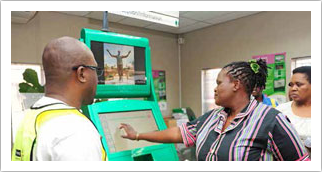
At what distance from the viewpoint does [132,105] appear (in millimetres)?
1515

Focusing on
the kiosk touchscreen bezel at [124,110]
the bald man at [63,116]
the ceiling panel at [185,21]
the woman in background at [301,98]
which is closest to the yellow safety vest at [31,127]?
the bald man at [63,116]

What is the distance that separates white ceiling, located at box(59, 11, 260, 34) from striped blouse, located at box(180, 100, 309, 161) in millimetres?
2991

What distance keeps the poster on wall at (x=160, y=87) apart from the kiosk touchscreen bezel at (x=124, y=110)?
139 inches

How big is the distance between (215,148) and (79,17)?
12.3 ft

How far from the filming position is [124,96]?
5.06 feet

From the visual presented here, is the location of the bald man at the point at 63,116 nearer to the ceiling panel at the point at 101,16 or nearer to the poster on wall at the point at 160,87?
the ceiling panel at the point at 101,16

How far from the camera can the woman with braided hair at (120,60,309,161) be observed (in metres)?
1.14

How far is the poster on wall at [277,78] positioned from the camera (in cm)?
388

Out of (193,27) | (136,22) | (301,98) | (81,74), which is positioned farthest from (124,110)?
(193,27)

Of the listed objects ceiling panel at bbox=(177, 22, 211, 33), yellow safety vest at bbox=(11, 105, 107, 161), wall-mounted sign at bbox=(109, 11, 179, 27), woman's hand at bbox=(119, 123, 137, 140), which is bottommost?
woman's hand at bbox=(119, 123, 137, 140)

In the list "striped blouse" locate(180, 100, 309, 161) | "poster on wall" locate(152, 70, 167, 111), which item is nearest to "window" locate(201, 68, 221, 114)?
"poster on wall" locate(152, 70, 167, 111)

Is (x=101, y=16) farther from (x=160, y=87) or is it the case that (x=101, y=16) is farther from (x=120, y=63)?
(x=120, y=63)

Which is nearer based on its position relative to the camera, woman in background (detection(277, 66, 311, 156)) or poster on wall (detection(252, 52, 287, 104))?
woman in background (detection(277, 66, 311, 156))

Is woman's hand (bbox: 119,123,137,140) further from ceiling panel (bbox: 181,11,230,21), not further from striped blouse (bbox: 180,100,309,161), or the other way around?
ceiling panel (bbox: 181,11,230,21)
